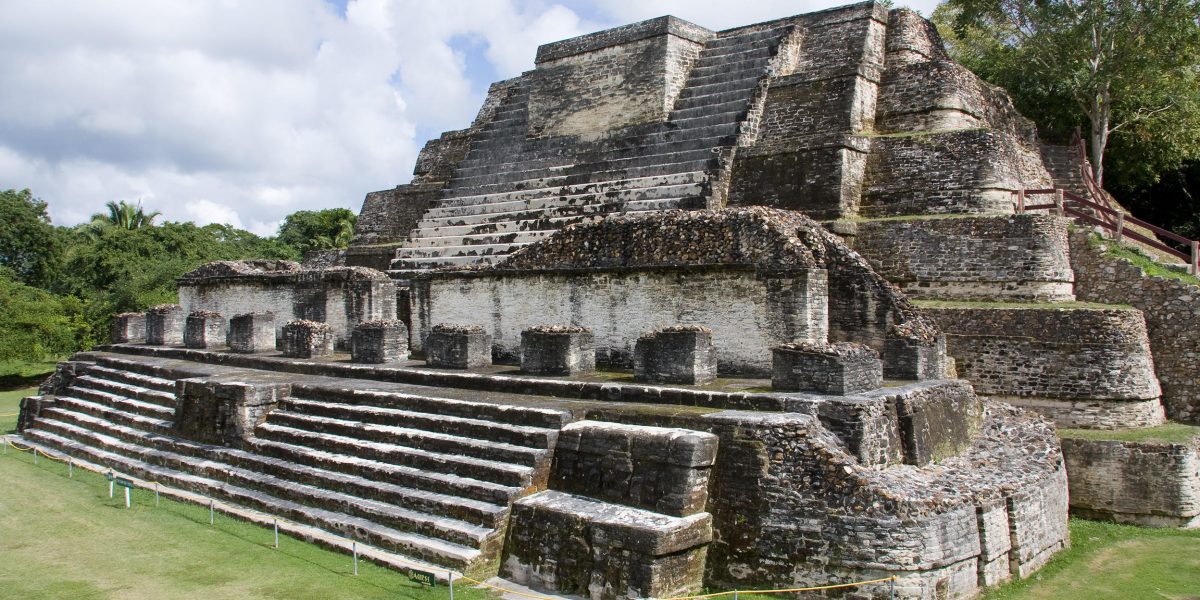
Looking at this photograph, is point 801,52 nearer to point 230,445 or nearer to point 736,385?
point 736,385

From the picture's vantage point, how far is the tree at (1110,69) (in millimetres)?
18000

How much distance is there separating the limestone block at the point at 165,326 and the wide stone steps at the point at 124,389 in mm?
2025

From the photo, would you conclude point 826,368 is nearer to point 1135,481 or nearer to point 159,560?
point 1135,481

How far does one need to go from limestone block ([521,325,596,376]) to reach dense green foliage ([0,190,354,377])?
57.1 ft

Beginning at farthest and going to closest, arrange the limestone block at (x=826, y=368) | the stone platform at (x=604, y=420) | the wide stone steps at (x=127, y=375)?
the wide stone steps at (x=127, y=375)
the limestone block at (x=826, y=368)
the stone platform at (x=604, y=420)

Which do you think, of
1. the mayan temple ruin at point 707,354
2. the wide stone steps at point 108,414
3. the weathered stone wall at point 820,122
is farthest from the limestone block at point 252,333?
the weathered stone wall at point 820,122

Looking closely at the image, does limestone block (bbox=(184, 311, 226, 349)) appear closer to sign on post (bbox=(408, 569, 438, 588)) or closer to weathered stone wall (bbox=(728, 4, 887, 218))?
weathered stone wall (bbox=(728, 4, 887, 218))

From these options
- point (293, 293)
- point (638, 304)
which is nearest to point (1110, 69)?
point (638, 304)

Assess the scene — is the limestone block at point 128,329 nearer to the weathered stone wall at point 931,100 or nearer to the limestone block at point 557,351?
the limestone block at point 557,351

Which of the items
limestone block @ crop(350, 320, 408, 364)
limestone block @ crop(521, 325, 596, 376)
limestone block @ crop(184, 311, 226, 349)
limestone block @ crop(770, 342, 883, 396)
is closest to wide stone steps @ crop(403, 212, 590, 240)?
limestone block @ crop(350, 320, 408, 364)

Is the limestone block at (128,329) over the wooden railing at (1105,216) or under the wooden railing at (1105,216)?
under

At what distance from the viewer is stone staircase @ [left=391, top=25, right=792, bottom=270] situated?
1462cm

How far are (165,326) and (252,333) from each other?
141 inches

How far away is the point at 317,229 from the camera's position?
142 ft
